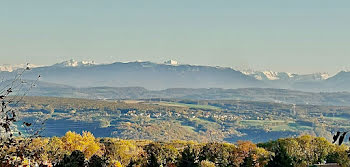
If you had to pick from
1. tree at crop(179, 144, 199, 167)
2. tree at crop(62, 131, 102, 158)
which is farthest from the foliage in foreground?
tree at crop(62, 131, 102, 158)

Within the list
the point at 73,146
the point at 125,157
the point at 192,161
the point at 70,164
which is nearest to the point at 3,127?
the point at 70,164

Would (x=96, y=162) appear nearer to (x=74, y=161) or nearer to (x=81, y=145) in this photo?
(x=74, y=161)

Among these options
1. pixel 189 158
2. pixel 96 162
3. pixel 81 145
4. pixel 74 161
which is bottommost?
pixel 189 158

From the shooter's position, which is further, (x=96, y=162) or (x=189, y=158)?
(x=189, y=158)

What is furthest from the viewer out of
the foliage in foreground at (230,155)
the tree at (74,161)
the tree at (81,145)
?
the tree at (81,145)

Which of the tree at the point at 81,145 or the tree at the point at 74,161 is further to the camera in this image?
the tree at the point at 81,145

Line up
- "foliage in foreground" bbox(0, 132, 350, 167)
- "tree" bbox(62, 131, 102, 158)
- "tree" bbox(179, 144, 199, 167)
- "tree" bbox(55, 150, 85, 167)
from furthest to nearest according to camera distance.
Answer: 1. "tree" bbox(62, 131, 102, 158)
2. "tree" bbox(179, 144, 199, 167)
3. "foliage in foreground" bbox(0, 132, 350, 167)
4. "tree" bbox(55, 150, 85, 167)

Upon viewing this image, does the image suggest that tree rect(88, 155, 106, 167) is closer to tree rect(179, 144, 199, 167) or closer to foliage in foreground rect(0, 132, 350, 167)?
foliage in foreground rect(0, 132, 350, 167)

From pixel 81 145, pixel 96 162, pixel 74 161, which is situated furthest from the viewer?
pixel 81 145

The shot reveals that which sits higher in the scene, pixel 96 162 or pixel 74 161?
pixel 74 161

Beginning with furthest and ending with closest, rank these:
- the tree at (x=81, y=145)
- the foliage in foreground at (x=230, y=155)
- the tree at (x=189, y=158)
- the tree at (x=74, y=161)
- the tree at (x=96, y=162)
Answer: the tree at (x=81, y=145) < the tree at (x=189, y=158) < the foliage in foreground at (x=230, y=155) < the tree at (x=96, y=162) < the tree at (x=74, y=161)

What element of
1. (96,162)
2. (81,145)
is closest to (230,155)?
(96,162)

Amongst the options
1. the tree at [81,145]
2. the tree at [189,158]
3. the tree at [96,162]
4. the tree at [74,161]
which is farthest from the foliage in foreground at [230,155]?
the tree at [74,161]

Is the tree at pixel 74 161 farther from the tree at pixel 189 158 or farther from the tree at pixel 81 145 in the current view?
the tree at pixel 81 145
